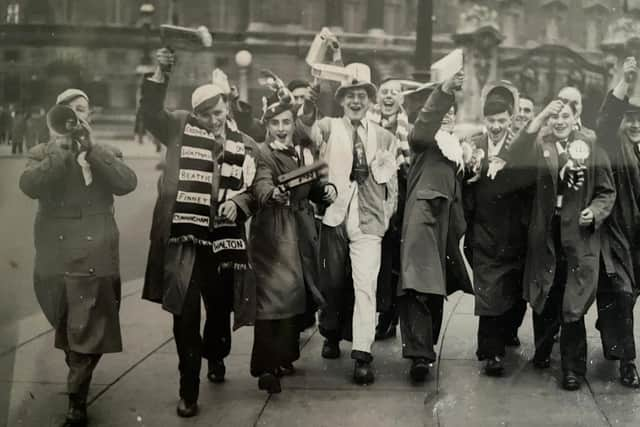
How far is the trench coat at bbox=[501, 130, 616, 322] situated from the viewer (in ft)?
Answer: 15.5

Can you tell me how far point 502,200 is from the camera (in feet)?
16.1

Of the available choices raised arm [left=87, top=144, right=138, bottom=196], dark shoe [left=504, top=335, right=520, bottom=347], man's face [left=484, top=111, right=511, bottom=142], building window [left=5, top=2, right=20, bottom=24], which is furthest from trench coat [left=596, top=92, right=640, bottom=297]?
building window [left=5, top=2, right=20, bottom=24]

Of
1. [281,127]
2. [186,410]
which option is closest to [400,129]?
[281,127]

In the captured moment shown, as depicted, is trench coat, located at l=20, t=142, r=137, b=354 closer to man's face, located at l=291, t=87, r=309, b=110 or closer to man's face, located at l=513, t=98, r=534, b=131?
man's face, located at l=291, t=87, r=309, b=110

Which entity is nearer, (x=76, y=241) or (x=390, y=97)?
(x=76, y=241)

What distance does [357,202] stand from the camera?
16.2 feet

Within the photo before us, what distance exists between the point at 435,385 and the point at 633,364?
3.22 feet

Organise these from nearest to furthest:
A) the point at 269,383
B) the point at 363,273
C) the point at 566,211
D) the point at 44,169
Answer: the point at 44,169 → the point at 269,383 → the point at 566,211 → the point at 363,273

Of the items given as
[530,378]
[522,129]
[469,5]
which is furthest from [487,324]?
[469,5]

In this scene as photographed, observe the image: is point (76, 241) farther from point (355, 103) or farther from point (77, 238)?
point (355, 103)

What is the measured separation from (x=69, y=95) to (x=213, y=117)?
644 millimetres

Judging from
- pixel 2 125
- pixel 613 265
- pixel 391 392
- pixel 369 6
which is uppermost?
pixel 369 6

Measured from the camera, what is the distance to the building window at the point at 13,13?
14.2 feet

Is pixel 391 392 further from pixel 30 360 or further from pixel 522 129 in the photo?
pixel 30 360
